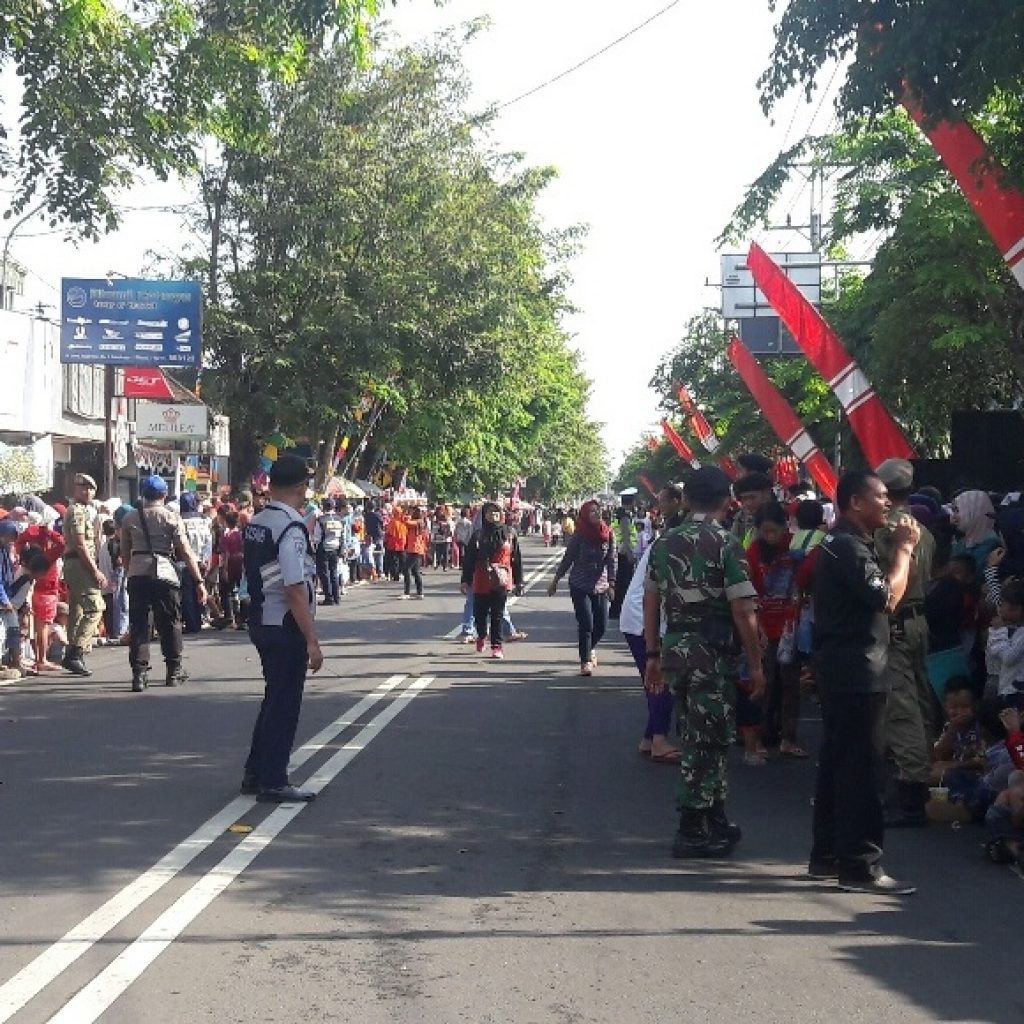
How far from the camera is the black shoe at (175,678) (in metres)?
15.6

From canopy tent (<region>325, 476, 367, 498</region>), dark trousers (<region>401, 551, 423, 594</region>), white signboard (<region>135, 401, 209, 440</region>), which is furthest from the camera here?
canopy tent (<region>325, 476, 367, 498</region>)

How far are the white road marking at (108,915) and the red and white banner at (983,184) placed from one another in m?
5.70

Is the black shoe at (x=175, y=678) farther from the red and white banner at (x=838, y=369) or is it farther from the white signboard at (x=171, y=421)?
the white signboard at (x=171, y=421)

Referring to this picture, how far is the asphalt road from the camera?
5.86 m

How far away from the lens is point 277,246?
134 ft

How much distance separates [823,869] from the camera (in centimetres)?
782

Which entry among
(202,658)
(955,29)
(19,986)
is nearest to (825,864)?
(19,986)

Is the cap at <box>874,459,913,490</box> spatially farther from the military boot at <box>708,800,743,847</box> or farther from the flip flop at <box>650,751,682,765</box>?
the flip flop at <box>650,751,682,765</box>

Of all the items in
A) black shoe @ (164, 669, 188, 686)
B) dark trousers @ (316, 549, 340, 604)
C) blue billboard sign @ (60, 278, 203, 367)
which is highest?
blue billboard sign @ (60, 278, 203, 367)

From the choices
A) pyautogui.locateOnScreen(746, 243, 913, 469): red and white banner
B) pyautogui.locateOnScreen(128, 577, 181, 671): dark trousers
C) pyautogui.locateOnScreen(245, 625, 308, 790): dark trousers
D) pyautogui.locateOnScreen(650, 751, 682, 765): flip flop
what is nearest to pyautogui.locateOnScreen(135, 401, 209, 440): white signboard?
pyautogui.locateOnScreen(746, 243, 913, 469): red and white banner

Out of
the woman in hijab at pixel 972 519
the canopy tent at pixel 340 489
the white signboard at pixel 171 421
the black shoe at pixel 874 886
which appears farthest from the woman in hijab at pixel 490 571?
the canopy tent at pixel 340 489

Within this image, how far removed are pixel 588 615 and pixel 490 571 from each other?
2445 millimetres

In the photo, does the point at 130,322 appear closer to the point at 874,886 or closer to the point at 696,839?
the point at 696,839

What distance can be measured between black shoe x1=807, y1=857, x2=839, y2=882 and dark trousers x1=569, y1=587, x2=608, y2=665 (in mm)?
7743
